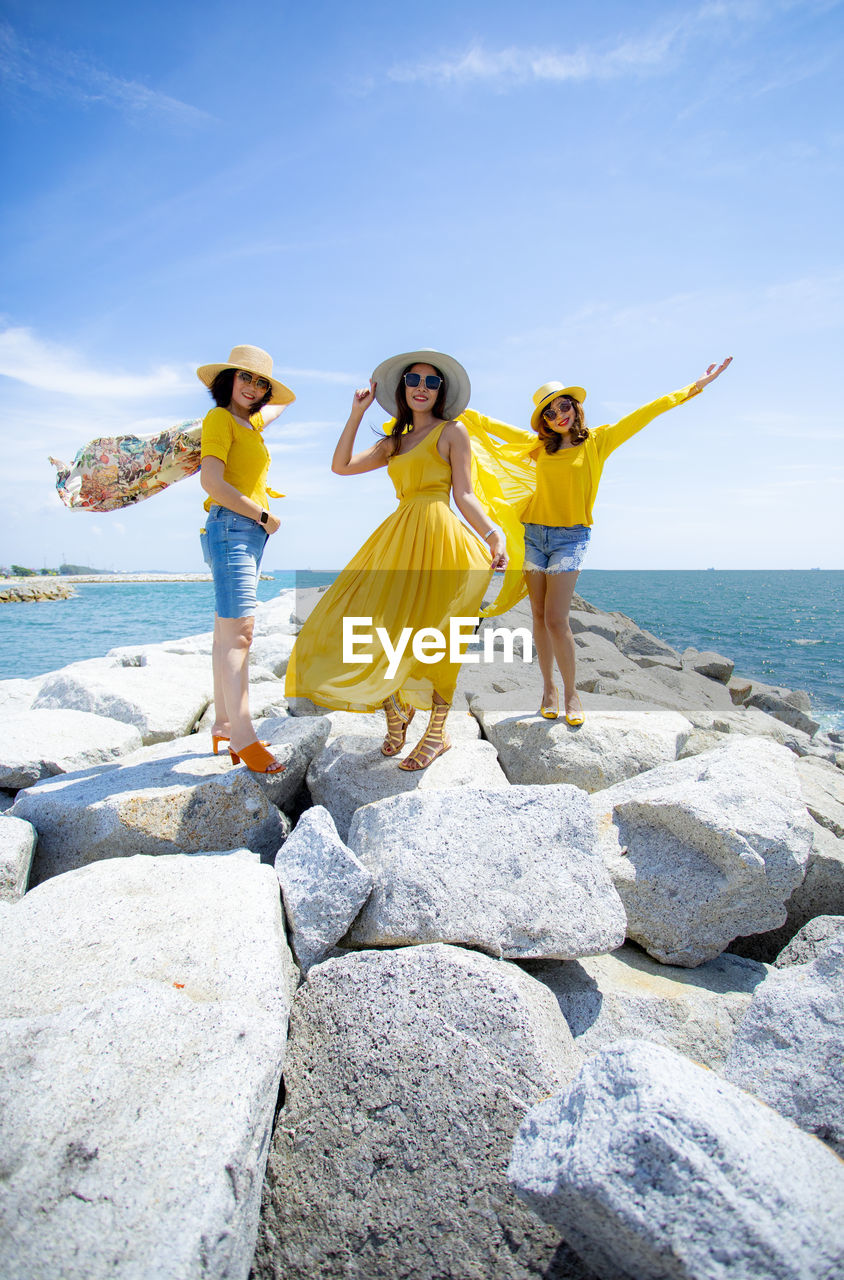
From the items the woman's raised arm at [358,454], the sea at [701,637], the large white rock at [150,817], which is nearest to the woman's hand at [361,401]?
the woman's raised arm at [358,454]

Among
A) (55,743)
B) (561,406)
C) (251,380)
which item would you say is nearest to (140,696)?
(55,743)

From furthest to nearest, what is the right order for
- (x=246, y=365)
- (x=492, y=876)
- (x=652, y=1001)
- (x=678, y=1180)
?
(x=246, y=365), (x=492, y=876), (x=652, y=1001), (x=678, y=1180)

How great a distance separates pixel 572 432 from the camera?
4.40 meters

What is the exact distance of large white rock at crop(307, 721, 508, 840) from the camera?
11.6 feet

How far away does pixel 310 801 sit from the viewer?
13.0 feet

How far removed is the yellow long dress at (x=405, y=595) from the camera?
145 inches

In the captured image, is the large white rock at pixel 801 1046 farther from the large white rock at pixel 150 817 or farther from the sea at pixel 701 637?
the sea at pixel 701 637

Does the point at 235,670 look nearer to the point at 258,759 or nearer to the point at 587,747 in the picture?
the point at 258,759

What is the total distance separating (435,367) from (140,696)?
3706mm

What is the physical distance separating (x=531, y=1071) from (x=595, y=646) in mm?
9428

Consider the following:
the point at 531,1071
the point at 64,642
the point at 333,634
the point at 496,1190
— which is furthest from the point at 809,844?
the point at 64,642

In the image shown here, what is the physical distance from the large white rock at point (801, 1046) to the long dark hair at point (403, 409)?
3188mm

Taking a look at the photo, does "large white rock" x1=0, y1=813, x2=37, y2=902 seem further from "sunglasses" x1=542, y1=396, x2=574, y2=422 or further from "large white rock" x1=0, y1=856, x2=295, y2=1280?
"sunglasses" x1=542, y1=396, x2=574, y2=422

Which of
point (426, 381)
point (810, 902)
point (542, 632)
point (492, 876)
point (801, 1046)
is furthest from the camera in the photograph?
point (542, 632)
